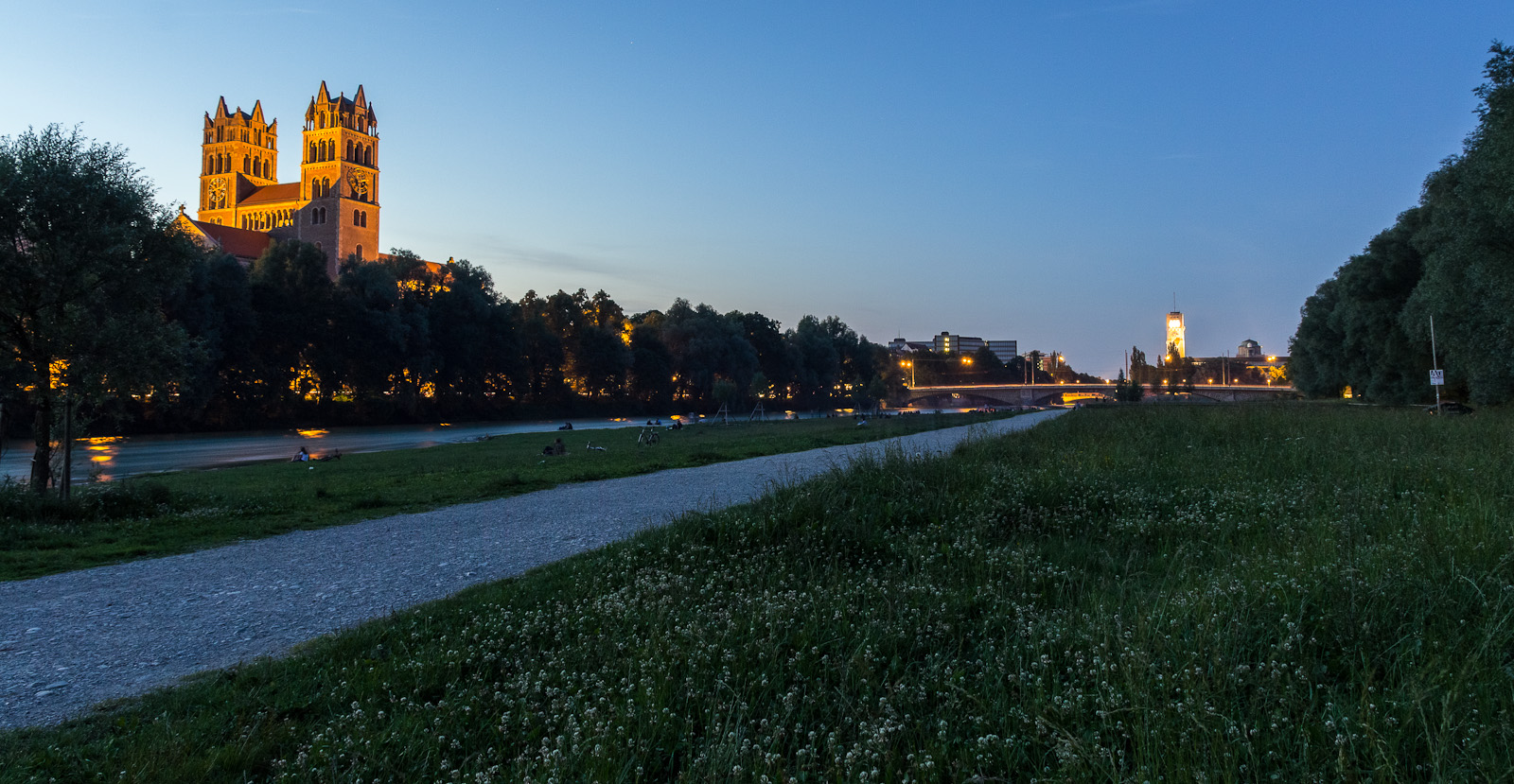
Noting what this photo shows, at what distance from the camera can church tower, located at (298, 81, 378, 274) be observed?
470ft

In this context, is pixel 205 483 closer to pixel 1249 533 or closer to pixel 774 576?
pixel 774 576

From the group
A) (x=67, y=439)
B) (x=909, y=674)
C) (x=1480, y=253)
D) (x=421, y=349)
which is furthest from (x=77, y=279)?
(x=421, y=349)

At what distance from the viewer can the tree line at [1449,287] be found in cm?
2380

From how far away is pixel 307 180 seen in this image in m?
158

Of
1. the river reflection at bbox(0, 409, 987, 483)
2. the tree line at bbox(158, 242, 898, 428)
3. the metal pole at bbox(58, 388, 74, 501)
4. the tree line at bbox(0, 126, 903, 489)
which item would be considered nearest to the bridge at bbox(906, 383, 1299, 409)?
the tree line at bbox(0, 126, 903, 489)

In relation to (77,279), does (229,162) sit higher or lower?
higher

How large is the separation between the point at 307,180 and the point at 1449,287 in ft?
575

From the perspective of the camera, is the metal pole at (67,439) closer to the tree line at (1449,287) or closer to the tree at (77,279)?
the tree at (77,279)

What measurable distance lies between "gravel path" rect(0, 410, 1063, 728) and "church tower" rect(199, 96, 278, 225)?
186 metres

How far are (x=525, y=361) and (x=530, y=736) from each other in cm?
8535

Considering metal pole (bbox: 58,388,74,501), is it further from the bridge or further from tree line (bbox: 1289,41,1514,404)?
the bridge

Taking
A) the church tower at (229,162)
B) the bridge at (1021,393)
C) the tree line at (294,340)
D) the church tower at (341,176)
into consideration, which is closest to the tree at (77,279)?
the tree line at (294,340)

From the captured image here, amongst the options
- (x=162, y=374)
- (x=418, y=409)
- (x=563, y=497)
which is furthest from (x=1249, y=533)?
(x=418, y=409)

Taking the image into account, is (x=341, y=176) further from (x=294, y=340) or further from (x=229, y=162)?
(x=294, y=340)
